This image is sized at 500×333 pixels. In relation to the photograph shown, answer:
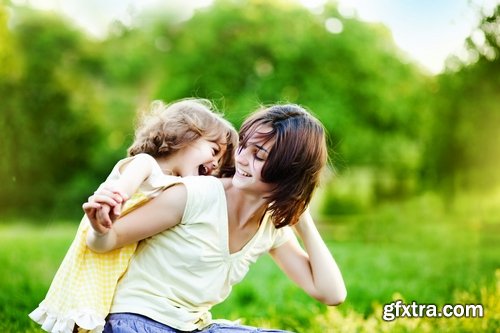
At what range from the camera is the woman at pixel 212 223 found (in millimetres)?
1865

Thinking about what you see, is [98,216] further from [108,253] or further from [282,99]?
[282,99]

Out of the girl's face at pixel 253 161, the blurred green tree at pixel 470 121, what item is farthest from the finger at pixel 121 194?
the blurred green tree at pixel 470 121

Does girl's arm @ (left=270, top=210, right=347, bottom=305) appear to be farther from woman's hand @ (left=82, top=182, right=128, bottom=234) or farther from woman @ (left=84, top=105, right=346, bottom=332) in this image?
woman's hand @ (left=82, top=182, right=128, bottom=234)

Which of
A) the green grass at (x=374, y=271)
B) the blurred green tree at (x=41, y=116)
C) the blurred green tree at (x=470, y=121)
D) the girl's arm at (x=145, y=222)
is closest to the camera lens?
the girl's arm at (x=145, y=222)

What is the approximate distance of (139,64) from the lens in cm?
1153

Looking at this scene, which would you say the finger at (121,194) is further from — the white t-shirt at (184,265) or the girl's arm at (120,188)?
the white t-shirt at (184,265)

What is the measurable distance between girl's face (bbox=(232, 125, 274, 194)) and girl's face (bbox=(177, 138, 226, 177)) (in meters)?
0.27

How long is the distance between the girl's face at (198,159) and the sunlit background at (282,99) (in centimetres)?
525

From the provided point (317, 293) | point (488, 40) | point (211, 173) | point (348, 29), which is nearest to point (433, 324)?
point (317, 293)

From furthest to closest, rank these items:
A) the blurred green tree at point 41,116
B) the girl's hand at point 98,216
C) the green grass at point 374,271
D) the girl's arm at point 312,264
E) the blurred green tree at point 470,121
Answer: the blurred green tree at point 41,116, the blurred green tree at point 470,121, the green grass at point 374,271, the girl's arm at point 312,264, the girl's hand at point 98,216

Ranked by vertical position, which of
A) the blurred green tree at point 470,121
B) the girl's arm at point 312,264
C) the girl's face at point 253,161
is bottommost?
the girl's arm at point 312,264

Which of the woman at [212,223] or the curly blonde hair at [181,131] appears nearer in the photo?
the woman at [212,223]

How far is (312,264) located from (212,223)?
0.38 meters

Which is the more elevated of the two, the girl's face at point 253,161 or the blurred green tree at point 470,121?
the blurred green tree at point 470,121
